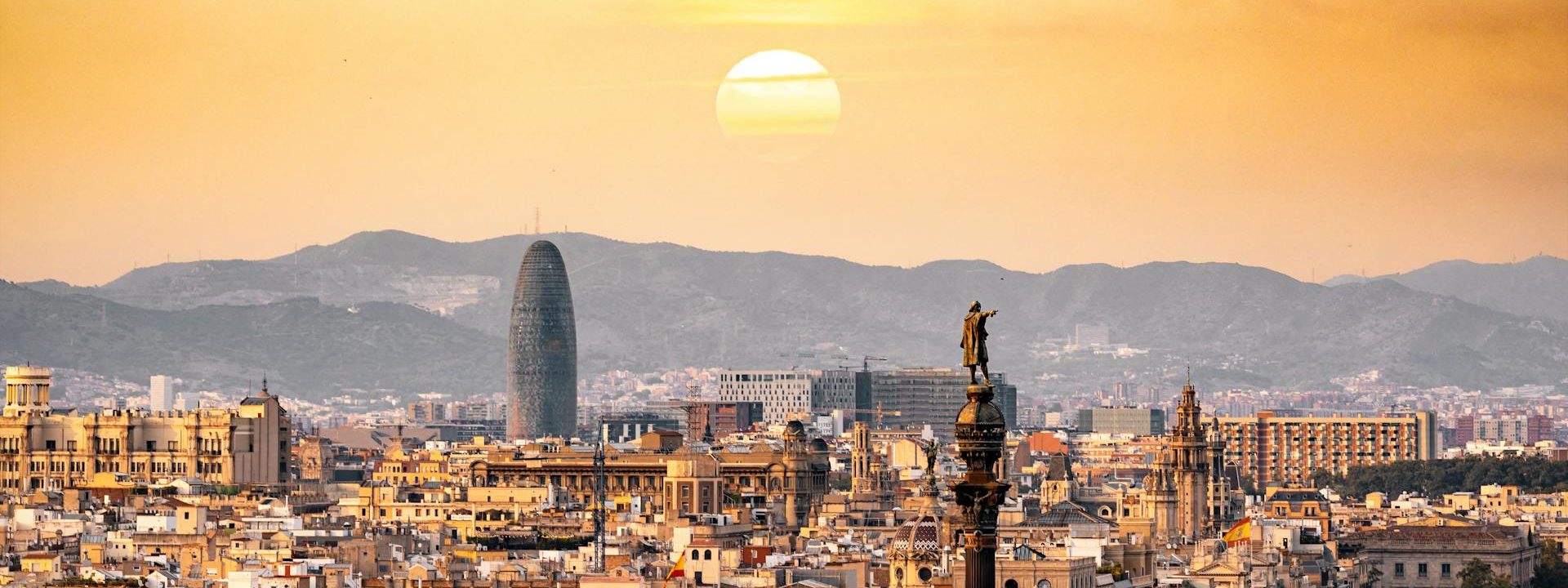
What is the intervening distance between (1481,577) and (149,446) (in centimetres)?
5752

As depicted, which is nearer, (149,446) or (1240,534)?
(1240,534)

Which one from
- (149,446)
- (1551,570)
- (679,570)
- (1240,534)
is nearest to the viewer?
(679,570)

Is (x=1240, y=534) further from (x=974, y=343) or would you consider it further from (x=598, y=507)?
(x=974, y=343)

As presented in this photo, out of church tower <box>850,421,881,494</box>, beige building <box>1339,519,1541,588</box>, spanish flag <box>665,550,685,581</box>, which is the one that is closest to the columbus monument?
spanish flag <box>665,550,685,581</box>

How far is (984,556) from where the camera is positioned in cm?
2169

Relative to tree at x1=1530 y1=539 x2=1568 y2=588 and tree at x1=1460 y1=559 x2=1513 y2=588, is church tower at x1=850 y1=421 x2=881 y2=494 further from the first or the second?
tree at x1=1460 y1=559 x2=1513 y2=588

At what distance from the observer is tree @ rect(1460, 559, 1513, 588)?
101250 mm

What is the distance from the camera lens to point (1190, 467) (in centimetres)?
11825

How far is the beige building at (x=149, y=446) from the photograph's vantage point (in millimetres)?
139250

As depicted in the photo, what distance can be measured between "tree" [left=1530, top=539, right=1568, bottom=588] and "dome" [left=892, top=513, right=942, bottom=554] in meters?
40.9

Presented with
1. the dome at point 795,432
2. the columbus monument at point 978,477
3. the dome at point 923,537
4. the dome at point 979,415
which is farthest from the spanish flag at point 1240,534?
the dome at point 979,415

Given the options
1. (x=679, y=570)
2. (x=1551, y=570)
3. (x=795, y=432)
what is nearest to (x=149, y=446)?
(x=795, y=432)

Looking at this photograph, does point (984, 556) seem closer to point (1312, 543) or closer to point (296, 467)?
point (1312, 543)

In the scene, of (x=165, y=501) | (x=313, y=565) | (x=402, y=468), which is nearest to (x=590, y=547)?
(x=313, y=565)
